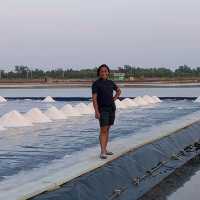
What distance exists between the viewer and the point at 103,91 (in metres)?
5.69

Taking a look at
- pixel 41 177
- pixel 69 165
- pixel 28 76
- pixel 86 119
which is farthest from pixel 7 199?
pixel 28 76

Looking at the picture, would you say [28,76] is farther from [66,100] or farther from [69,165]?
[69,165]

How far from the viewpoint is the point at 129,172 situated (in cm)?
577

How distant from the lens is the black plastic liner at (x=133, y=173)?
454 cm

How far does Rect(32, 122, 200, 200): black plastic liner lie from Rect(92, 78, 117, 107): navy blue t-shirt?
0.67 meters

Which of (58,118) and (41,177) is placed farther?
(58,118)

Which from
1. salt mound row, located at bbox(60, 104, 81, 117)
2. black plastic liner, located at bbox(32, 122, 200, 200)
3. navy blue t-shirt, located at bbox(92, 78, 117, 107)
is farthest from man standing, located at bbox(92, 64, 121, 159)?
salt mound row, located at bbox(60, 104, 81, 117)

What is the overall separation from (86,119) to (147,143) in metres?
4.35

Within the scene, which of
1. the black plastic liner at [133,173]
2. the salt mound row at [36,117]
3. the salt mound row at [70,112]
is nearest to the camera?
the black plastic liner at [133,173]

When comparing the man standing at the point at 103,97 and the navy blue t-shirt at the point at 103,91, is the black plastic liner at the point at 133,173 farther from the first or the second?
the navy blue t-shirt at the point at 103,91

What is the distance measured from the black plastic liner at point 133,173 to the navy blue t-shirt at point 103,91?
0.67 meters

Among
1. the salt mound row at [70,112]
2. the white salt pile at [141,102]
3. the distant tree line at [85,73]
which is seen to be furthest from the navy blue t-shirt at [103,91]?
the distant tree line at [85,73]

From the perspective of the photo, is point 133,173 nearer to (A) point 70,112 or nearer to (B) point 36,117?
(B) point 36,117

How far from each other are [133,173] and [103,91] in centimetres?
102
